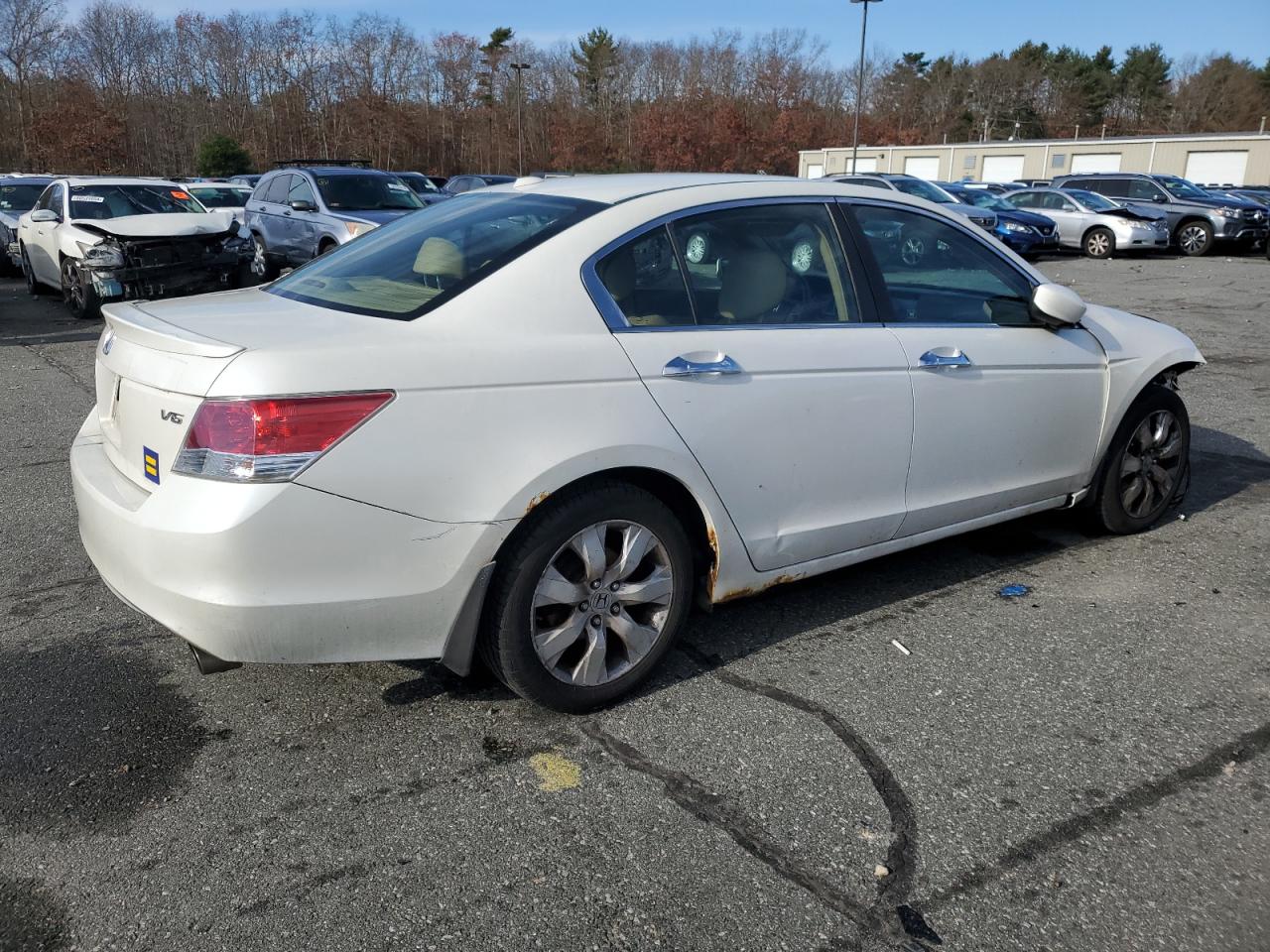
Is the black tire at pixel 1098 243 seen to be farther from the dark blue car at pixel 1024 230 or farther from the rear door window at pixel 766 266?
the rear door window at pixel 766 266

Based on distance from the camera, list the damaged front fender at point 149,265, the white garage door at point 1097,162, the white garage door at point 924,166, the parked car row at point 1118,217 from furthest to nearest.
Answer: the white garage door at point 924,166 < the white garage door at point 1097,162 < the parked car row at point 1118,217 < the damaged front fender at point 149,265

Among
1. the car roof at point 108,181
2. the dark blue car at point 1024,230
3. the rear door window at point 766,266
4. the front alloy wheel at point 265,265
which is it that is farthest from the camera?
the dark blue car at point 1024,230

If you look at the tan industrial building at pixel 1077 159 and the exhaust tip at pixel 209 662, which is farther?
the tan industrial building at pixel 1077 159

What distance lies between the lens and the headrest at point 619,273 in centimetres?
318

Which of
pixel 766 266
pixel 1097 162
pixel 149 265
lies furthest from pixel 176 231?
pixel 1097 162

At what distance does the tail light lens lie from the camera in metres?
2.59

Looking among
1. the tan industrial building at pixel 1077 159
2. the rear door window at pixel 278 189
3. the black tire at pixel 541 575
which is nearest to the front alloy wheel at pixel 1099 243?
the rear door window at pixel 278 189

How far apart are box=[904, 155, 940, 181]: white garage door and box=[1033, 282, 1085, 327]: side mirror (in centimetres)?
6342

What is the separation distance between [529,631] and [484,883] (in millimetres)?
762

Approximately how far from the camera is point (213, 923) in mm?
2314

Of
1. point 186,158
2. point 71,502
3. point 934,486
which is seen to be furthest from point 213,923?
point 186,158

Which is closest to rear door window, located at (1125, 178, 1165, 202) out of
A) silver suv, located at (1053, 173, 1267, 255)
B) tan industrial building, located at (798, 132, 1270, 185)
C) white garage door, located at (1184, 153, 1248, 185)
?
silver suv, located at (1053, 173, 1267, 255)

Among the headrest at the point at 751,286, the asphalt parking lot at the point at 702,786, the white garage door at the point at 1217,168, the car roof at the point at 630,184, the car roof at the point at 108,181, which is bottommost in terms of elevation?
the asphalt parking lot at the point at 702,786

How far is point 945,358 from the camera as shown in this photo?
3826 mm
